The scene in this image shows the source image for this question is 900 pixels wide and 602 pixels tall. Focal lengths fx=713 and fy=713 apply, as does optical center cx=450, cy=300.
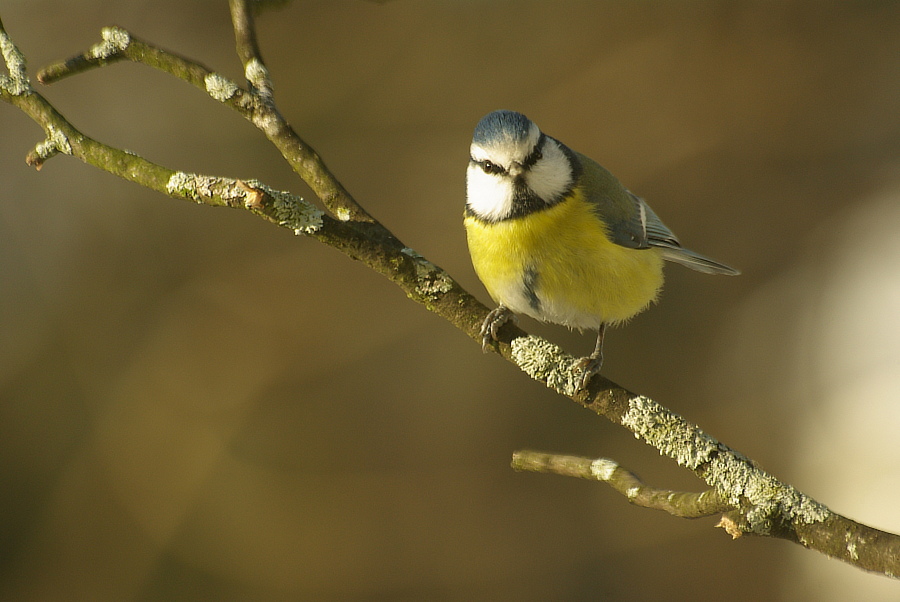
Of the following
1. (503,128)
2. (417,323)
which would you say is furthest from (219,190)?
(417,323)

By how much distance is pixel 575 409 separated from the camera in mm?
2711

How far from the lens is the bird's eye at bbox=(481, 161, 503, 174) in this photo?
144 centimetres

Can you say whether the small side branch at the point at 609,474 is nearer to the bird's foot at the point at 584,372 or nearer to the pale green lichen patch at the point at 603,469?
the pale green lichen patch at the point at 603,469

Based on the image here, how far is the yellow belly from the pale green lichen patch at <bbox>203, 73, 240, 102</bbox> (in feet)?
2.06

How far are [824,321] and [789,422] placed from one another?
0.43m

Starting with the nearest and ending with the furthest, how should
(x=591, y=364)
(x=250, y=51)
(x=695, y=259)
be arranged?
(x=250, y=51) < (x=591, y=364) < (x=695, y=259)

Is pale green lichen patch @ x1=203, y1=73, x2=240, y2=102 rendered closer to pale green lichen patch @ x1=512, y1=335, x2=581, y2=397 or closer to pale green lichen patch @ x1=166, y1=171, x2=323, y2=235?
pale green lichen patch @ x1=166, y1=171, x2=323, y2=235

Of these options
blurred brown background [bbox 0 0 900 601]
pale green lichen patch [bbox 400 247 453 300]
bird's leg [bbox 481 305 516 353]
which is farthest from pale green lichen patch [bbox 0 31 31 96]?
blurred brown background [bbox 0 0 900 601]

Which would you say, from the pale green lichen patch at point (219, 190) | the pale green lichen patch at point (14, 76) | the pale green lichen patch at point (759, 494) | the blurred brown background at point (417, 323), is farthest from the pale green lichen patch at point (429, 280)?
the blurred brown background at point (417, 323)

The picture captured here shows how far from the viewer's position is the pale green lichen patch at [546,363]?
1.14 meters

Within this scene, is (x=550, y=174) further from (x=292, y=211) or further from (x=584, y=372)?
(x=292, y=211)

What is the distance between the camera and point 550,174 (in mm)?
1548

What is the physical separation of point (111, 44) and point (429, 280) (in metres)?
0.59

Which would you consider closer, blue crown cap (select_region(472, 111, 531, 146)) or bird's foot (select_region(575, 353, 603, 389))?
bird's foot (select_region(575, 353, 603, 389))
